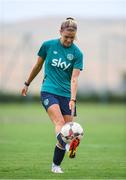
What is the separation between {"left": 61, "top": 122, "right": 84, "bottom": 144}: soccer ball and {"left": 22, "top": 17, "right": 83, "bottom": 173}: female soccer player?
20 cm

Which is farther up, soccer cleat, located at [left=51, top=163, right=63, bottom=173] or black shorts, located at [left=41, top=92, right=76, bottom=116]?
black shorts, located at [left=41, top=92, right=76, bottom=116]

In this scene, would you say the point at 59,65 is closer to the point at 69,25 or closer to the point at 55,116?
the point at 69,25

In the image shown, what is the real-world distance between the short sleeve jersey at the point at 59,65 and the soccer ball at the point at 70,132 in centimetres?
69

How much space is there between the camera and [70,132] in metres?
12.8

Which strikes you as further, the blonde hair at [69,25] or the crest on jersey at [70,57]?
the crest on jersey at [70,57]

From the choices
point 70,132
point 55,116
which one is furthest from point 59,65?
point 70,132

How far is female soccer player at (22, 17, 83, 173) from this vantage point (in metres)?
13.1

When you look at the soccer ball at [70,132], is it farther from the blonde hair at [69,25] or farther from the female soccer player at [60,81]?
the blonde hair at [69,25]

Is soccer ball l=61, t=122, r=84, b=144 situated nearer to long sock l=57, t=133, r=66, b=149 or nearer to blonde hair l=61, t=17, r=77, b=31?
long sock l=57, t=133, r=66, b=149

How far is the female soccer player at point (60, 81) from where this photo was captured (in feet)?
Result: 43.0

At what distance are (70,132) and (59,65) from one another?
1.15 meters

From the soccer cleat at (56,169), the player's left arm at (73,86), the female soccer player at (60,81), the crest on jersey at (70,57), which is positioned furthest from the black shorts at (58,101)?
the soccer cleat at (56,169)

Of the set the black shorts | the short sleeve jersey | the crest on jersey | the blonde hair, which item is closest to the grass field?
the black shorts

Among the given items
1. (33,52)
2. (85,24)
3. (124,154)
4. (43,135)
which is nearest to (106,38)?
(85,24)
